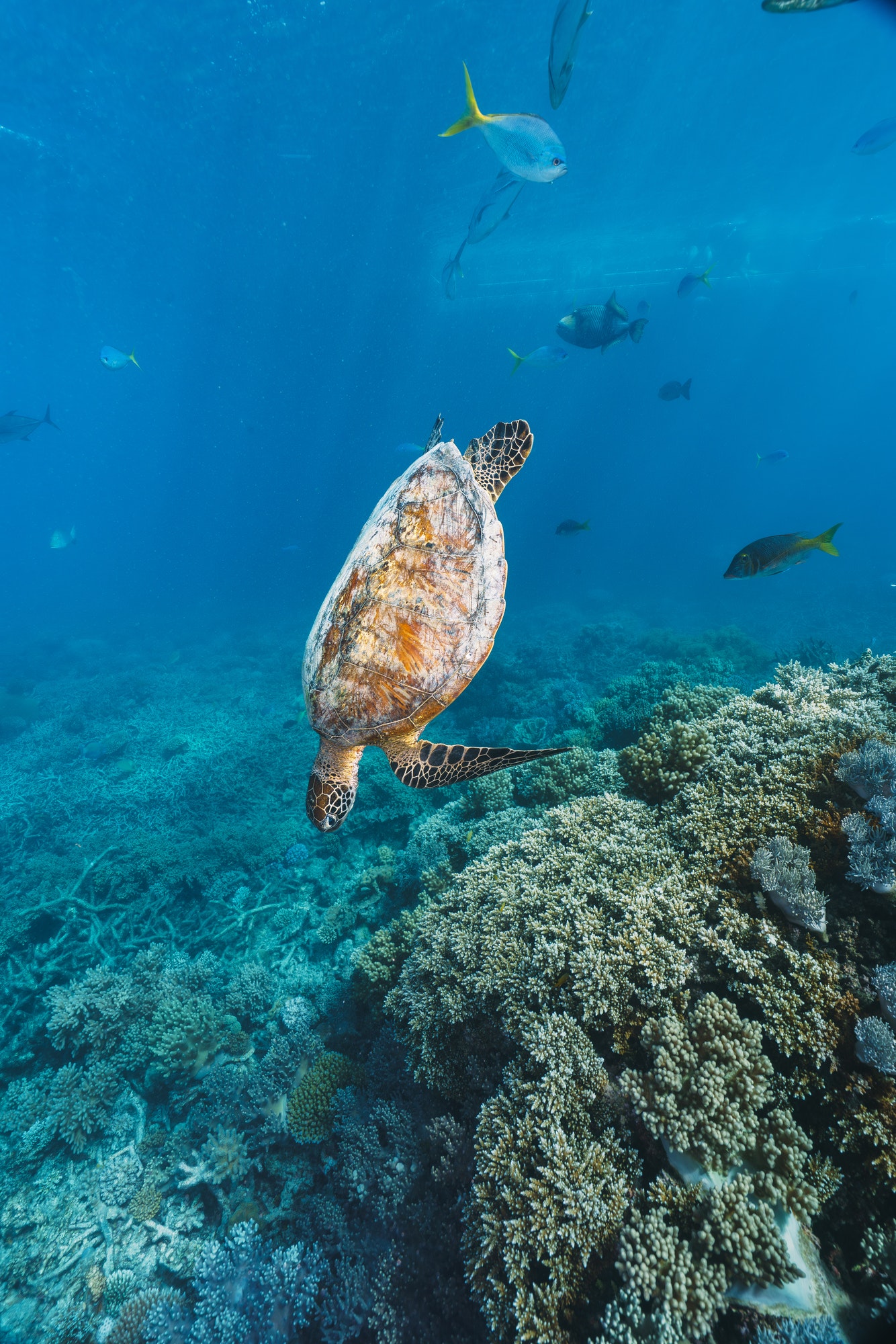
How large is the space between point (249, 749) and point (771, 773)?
9.94 m

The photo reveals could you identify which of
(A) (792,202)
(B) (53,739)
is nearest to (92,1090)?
(B) (53,739)

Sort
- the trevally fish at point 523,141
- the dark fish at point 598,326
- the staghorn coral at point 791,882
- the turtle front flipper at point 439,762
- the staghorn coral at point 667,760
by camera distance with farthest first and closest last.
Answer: the dark fish at point 598,326 < the trevally fish at point 523,141 < the staghorn coral at point 667,760 < the turtle front flipper at point 439,762 < the staghorn coral at point 791,882

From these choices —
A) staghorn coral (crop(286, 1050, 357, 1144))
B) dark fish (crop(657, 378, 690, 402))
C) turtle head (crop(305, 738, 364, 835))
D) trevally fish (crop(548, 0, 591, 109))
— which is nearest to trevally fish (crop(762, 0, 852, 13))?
trevally fish (crop(548, 0, 591, 109))

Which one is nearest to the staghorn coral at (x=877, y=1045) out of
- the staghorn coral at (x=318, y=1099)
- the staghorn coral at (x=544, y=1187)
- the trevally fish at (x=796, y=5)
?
the staghorn coral at (x=544, y=1187)

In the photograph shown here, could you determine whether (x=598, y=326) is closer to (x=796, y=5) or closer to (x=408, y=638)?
(x=796, y=5)

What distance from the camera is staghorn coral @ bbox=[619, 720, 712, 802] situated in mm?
3691

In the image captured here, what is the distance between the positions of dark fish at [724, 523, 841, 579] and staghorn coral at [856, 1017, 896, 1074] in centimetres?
389

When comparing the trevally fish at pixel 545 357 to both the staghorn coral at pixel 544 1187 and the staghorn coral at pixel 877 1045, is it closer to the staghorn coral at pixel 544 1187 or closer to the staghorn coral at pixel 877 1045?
the staghorn coral at pixel 877 1045

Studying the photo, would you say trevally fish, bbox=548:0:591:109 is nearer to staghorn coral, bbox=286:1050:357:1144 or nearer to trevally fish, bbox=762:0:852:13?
trevally fish, bbox=762:0:852:13

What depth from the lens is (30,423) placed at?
45.1 ft

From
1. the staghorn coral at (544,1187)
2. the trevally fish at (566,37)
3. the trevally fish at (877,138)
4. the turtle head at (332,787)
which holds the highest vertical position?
the trevally fish at (877,138)

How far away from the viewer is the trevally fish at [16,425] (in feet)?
44.1

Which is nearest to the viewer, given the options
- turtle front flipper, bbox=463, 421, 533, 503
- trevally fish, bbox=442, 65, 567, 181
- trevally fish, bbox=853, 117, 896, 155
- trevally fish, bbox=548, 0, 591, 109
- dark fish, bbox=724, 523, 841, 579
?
turtle front flipper, bbox=463, 421, 533, 503

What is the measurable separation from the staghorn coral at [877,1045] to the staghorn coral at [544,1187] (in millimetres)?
1104
